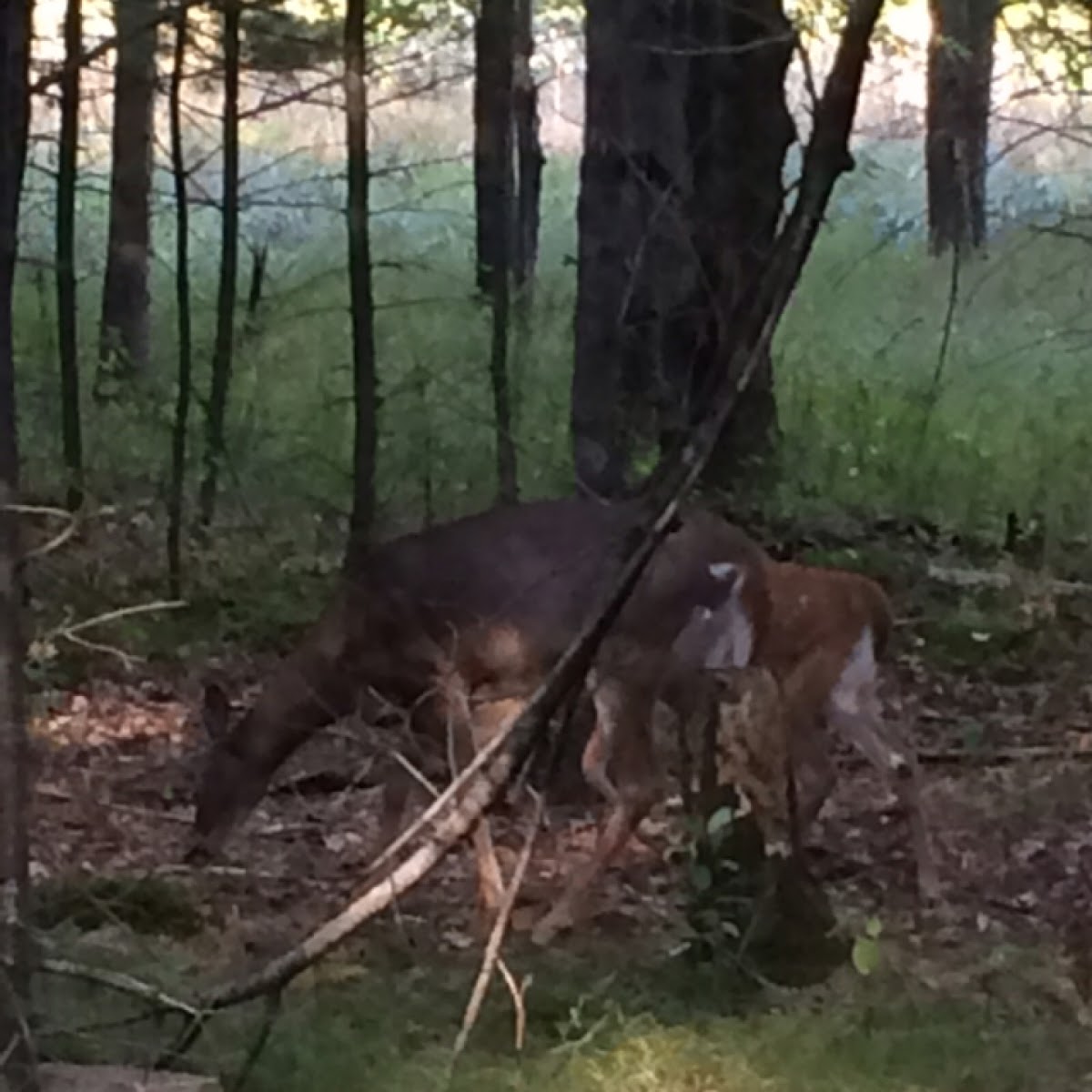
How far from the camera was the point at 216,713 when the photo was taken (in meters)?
7.70

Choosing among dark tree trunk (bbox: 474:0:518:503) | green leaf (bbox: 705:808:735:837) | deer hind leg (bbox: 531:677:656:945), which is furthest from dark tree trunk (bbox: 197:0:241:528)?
green leaf (bbox: 705:808:735:837)

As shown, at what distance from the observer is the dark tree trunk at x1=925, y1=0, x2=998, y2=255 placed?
1307 centimetres

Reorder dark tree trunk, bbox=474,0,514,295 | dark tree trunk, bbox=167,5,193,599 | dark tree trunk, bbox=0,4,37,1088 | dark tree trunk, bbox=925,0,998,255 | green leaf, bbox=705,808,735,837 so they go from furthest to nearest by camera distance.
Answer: dark tree trunk, bbox=925,0,998,255, dark tree trunk, bbox=474,0,514,295, dark tree trunk, bbox=167,5,193,599, green leaf, bbox=705,808,735,837, dark tree trunk, bbox=0,4,37,1088

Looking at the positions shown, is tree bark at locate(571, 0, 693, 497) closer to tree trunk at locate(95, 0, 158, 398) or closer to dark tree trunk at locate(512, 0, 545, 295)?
tree trunk at locate(95, 0, 158, 398)

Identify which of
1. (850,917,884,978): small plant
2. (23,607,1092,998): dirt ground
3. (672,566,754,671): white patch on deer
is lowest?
(23,607,1092,998): dirt ground

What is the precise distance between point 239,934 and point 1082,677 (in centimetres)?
435

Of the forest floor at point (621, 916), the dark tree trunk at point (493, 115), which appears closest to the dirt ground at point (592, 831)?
the forest floor at point (621, 916)

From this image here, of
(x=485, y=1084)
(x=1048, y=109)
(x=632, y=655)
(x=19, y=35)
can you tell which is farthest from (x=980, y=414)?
(x=19, y=35)

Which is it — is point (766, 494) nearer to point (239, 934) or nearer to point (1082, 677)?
point (1082, 677)

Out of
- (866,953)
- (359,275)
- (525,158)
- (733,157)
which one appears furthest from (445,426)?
(866,953)

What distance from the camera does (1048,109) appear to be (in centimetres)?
1877

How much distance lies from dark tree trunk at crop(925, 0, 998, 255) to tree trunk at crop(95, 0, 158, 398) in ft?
13.8

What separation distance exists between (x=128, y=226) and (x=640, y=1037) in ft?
36.4

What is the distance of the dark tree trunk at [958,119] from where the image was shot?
13.1 m
